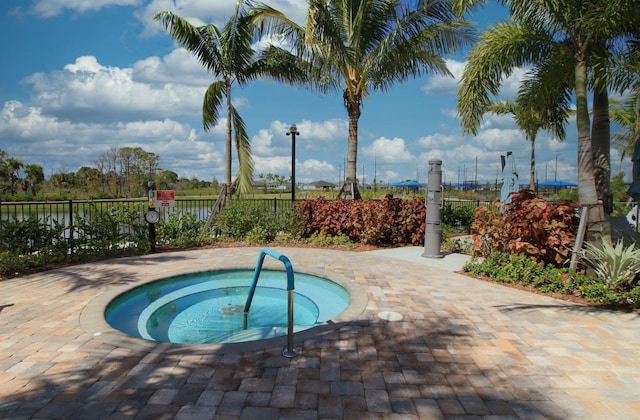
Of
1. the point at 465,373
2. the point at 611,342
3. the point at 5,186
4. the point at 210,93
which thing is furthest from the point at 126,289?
the point at 5,186

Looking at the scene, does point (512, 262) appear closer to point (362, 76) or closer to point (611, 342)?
point (611, 342)

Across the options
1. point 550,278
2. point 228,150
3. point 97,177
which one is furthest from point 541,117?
point 97,177

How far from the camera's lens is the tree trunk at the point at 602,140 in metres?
7.77

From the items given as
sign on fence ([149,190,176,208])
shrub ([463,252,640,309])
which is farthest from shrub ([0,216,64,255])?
shrub ([463,252,640,309])

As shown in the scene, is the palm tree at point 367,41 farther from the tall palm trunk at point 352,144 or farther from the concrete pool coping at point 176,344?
the concrete pool coping at point 176,344

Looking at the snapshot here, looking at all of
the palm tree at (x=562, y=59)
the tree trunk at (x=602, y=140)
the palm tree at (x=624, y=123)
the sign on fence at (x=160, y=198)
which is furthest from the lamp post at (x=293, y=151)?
the palm tree at (x=624, y=123)

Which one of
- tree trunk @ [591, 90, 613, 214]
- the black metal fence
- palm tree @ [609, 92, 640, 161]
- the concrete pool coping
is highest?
palm tree @ [609, 92, 640, 161]

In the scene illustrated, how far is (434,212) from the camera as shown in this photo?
7918 mm

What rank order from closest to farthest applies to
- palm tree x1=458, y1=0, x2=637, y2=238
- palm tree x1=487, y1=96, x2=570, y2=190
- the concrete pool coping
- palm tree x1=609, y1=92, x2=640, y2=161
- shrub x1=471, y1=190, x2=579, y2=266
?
the concrete pool coping → palm tree x1=458, y1=0, x2=637, y2=238 → shrub x1=471, y1=190, x2=579, y2=266 → palm tree x1=487, y1=96, x2=570, y2=190 → palm tree x1=609, y1=92, x2=640, y2=161

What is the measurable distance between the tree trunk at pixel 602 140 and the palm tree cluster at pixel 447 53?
0.02 meters

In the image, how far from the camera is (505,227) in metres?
6.44

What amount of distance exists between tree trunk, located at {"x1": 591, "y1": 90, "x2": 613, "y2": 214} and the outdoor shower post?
10.6 feet

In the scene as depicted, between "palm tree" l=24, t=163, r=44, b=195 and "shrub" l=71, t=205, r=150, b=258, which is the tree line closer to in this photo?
"palm tree" l=24, t=163, r=44, b=195

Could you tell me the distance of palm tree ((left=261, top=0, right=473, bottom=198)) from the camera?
9.62 metres
